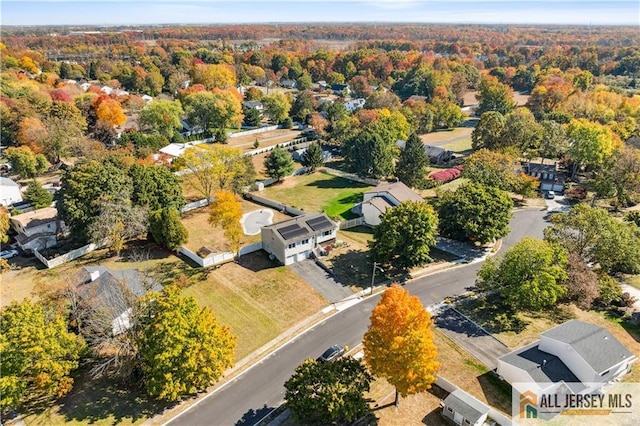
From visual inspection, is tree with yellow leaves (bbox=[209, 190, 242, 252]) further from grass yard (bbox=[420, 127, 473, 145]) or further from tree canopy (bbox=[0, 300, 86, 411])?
grass yard (bbox=[420, 127, 473, 145])

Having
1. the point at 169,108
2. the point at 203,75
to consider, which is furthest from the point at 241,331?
the point at 203,75

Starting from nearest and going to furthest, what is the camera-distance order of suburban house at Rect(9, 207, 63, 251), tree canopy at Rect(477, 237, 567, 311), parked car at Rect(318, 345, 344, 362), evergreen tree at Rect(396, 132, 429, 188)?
parked car at Rect(318, 345, 344, 362)
tree canopy at Rect(477, 237, 567, 311)
suburban house at Rect(9, 207, 63, 251)
evergreen tree at Rect(396, 132, 429, 188)

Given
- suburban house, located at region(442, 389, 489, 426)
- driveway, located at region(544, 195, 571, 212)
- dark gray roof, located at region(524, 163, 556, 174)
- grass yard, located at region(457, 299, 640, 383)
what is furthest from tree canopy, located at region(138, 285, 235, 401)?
dark gray roof, located at region(524, 163, 556, 174)

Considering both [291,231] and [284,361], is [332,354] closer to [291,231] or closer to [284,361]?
[284,361]

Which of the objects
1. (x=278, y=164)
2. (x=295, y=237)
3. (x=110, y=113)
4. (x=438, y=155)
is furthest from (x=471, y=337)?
(x=110, y=113)

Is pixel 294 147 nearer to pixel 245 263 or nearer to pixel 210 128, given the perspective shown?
pixel 210 128
